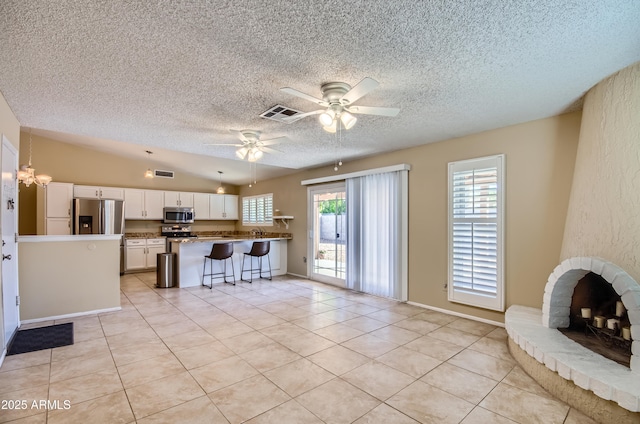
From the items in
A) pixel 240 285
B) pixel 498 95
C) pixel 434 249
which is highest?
pixel 498 95

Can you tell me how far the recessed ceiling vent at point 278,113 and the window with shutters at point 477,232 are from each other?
238 cm

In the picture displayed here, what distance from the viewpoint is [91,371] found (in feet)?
8.68

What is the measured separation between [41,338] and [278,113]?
3591 millimetres

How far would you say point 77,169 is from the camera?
23.0 feet

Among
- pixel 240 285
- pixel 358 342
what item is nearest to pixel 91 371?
pixel 358 342

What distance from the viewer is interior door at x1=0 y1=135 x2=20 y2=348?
2.99m

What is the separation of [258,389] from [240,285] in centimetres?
389

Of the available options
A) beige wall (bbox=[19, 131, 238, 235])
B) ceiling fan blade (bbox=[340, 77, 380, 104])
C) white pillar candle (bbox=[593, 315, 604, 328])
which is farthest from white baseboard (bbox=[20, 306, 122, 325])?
white pillar candle (bbox=[593, 315, 604, 328])

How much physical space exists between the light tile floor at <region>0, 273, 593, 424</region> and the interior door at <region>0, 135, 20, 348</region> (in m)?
0.58

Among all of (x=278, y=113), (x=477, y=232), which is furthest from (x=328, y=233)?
(x=278, y=113)

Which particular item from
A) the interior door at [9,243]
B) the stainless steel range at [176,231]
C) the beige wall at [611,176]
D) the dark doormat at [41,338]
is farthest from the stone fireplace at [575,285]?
the stainless steel range at [176,231]

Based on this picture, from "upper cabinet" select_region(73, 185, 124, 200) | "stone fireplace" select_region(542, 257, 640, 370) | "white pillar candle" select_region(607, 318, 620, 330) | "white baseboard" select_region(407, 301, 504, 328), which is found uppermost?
"upper cabinet" select_region(73, 185, 124, 200)

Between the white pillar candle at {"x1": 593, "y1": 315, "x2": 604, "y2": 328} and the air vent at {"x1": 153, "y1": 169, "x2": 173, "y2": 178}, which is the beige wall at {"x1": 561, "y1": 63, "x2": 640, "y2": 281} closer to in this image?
the white pillar candle at {"x1": 593, "y1": 315, "x2": 604, "y2": 328}

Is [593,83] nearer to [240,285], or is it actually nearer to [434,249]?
[434,249]
